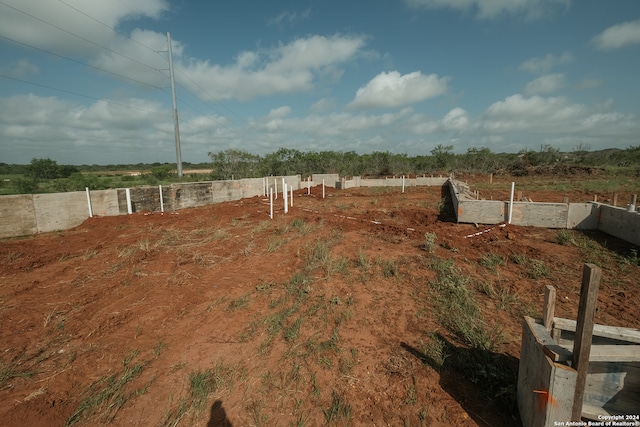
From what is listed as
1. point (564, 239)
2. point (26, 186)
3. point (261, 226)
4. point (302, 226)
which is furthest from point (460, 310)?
point (26, 186)

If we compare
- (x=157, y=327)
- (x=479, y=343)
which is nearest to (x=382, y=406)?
(x=479, y=343)

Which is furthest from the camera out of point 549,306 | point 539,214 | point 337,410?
point 539,214

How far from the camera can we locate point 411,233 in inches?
366

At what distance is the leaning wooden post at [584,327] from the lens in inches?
78.1

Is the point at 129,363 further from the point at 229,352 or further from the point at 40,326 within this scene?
the point at 40,326

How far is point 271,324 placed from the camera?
4.32 metres

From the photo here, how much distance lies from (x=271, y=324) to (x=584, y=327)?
358cm

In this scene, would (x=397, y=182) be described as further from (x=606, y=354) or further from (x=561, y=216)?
(x=606, y=354)

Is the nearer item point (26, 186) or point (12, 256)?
point (12, 256)

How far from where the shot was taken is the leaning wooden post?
6.51ft

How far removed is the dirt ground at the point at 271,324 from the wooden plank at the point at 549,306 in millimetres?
794

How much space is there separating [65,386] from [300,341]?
2.69 meters

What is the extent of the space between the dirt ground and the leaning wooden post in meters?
0.83

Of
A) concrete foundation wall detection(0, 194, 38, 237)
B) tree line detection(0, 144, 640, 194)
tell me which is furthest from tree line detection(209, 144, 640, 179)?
concrete foundation wall detection(0, 194, 38, 237)
